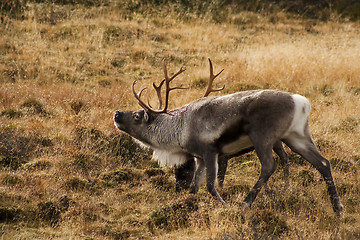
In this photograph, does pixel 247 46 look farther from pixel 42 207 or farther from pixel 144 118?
pixel 42 207

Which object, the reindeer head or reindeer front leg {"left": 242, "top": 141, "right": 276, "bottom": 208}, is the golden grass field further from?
the reindeer head

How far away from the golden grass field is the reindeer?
1.36 ft

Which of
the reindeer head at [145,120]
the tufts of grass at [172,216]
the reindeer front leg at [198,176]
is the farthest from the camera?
the reindeer head at [145,120]

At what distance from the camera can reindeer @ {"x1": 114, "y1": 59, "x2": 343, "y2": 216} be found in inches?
231

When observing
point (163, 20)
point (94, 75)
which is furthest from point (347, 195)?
point (163, 20)

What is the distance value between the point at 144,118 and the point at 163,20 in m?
8.71

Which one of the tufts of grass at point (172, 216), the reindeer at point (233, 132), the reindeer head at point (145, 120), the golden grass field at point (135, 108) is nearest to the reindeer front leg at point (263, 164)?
the reindeer at point (233, 132)

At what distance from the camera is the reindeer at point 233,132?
5875 mm

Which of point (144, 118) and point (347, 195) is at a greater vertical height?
point (144, 118)

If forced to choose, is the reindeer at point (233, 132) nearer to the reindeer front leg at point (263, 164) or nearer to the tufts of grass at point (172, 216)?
the reindeer front leg at point (263, 164)

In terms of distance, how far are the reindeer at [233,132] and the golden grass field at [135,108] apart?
41 cm

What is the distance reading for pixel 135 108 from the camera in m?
9.51

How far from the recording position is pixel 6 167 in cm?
708

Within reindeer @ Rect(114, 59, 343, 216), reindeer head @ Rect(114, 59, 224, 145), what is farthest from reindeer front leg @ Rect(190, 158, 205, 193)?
reindeer head @ Rect(114, 59, 224, 145)
